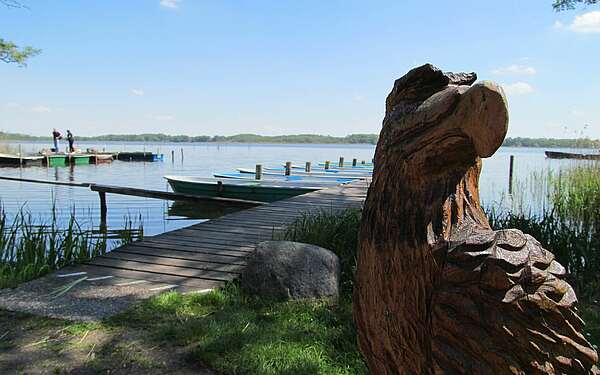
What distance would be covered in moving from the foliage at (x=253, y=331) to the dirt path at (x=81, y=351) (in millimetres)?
146

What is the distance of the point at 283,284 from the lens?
4789mm

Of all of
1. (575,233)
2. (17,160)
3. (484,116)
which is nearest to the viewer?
(484,116)

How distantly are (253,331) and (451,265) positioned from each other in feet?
10.2

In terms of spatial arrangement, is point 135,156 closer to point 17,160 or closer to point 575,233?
point 17,160

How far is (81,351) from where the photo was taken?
3.64 m

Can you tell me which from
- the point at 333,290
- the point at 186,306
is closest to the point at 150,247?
the point at 186,306

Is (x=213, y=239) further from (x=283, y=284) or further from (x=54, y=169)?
(x=54, y=169)

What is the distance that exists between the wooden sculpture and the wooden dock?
3.76 m

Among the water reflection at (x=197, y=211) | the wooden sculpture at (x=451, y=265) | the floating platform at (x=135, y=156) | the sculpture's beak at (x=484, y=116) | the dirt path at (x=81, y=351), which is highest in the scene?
the sculpture's beak at (x=484, y=116)

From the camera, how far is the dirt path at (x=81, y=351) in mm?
3402

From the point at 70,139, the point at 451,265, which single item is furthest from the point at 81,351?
the point at 70,139

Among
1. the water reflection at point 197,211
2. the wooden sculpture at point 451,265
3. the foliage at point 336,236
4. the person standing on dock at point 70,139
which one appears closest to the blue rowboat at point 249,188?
the water reflection at point 197,211

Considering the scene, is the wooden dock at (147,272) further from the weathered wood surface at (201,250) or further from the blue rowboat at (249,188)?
the blue rowboat at (249,188)

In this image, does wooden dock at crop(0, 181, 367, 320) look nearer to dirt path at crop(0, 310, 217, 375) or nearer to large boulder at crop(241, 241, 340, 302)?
dirt path at crop(0, 310, 217, 375)
